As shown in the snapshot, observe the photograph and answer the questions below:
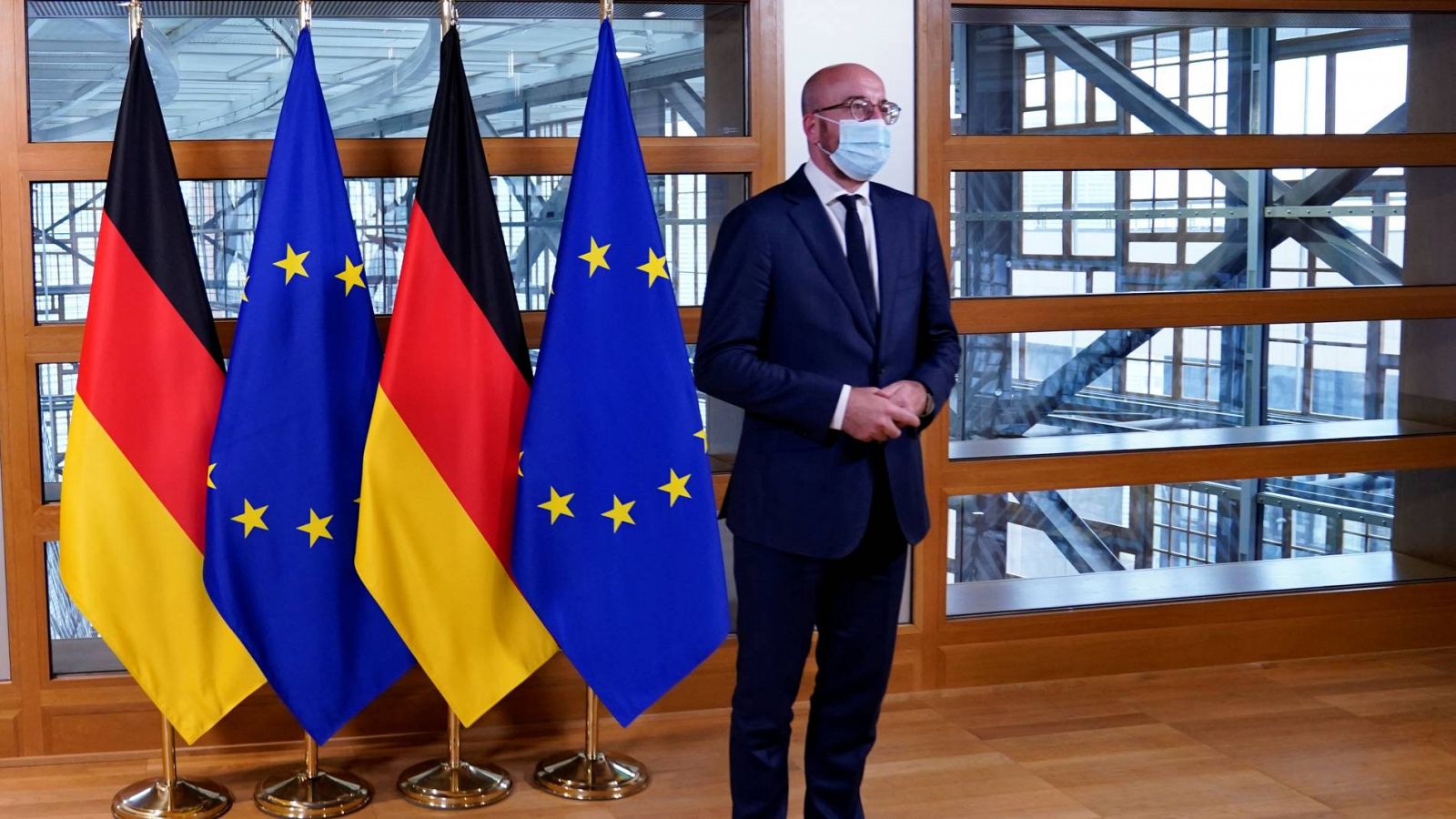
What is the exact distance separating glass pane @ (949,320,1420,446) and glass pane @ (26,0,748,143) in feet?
3.65

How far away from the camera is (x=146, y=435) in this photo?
2.92 meters

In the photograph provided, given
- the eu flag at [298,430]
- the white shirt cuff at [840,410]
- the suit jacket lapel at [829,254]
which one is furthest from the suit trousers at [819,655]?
the eu flag at [298,430]

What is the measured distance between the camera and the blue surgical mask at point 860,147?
2.53m

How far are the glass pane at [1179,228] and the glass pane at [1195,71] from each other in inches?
5.9

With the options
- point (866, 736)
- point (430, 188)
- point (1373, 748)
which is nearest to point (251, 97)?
point (430, 188)

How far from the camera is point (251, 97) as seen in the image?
3354 mm

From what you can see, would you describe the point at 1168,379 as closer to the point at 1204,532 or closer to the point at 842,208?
the point at 1204,532

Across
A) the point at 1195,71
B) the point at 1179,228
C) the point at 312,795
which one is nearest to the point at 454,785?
the point at 312,795

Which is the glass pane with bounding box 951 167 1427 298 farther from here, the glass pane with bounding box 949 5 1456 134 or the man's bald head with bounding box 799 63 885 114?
the man's bald head with bounding box 799 63 885 114

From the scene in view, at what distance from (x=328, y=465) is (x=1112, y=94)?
8.03ft

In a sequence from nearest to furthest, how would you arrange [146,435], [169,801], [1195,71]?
[146,435] < [169,801] < [1195,71]

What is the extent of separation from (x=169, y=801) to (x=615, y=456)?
47.7 inches

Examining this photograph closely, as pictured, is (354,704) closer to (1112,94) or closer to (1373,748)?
(1373,748)

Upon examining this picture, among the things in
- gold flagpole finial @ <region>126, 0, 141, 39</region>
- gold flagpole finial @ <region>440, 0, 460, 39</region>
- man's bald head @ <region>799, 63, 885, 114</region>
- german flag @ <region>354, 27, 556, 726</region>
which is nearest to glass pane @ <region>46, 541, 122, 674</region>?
german flag @ <region>354, 27, 556, 726</region>
